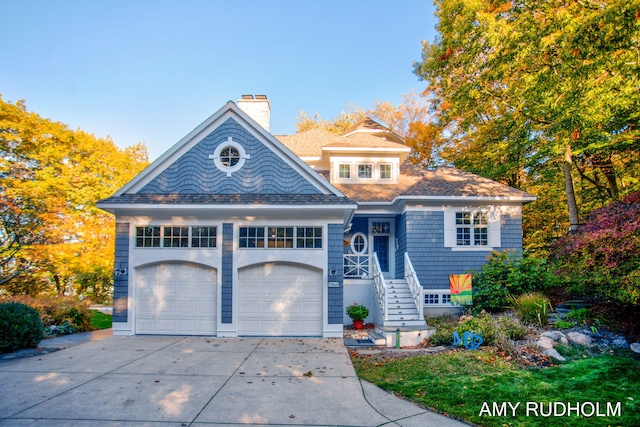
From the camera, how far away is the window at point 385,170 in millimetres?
17036

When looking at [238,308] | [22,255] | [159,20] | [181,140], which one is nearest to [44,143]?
[22,255]

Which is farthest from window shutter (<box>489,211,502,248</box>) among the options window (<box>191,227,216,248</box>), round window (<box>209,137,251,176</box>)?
window (<box>191,227,216,248</box>)

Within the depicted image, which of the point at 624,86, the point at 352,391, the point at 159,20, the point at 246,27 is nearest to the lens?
the point at 352,391

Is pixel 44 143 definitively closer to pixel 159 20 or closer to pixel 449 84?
pixel 159 20

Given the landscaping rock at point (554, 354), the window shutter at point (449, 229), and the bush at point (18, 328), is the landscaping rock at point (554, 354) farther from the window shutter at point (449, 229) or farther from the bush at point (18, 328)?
the bush at point (18, 328)

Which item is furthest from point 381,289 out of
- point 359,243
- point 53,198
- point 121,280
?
point 53,198

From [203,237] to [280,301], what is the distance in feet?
9.89

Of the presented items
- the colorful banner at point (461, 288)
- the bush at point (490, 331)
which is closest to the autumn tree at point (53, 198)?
the bush at point (490, 331)

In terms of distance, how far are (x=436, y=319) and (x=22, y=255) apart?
52.1 ft

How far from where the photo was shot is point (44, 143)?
18266mm

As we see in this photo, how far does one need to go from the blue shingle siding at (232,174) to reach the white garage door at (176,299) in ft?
8.05

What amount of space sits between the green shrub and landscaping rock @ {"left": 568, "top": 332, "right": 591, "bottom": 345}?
1361 mm

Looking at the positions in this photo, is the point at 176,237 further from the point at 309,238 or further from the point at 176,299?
the point at 309,238

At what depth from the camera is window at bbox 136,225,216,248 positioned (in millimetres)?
11180
